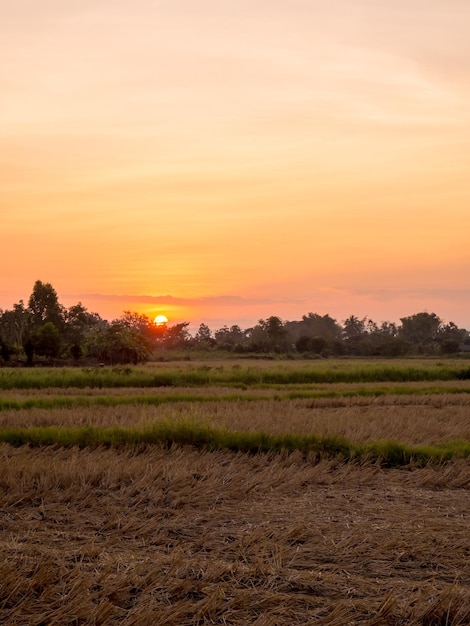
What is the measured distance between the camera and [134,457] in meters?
10.1

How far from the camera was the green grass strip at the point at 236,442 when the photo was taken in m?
10.6

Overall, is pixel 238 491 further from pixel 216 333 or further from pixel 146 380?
pixel 216 333

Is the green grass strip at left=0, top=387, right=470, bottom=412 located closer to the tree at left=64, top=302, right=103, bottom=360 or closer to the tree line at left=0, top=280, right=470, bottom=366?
the tree line at left=0, top=280, right=470, bottom=366

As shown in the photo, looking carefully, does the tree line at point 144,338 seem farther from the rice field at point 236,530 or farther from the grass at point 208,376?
the rice field at point 236,530

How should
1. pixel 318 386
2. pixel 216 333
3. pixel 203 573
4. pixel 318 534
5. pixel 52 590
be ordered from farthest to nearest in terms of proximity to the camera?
pixel 216 333, pixel 318 386, pixel 318 534, pixel 203 573, pixel 52 590

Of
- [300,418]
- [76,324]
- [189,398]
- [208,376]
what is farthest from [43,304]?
[300,418]

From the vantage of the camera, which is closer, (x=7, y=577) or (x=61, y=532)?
(x=7, y=577)

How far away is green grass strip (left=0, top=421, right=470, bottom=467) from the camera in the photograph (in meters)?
10.6

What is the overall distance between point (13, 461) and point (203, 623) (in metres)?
5.54

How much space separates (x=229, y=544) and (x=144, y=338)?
4588cm

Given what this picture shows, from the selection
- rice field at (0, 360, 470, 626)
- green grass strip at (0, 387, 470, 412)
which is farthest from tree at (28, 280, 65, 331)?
rice field at (0, 360, 470, 626)

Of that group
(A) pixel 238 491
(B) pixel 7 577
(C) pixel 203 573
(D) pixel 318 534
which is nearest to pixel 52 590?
(B) pixel 7 577

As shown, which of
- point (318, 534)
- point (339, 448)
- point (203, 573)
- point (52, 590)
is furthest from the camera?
point (339, 448)

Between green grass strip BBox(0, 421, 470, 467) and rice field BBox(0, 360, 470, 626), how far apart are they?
0.05m
